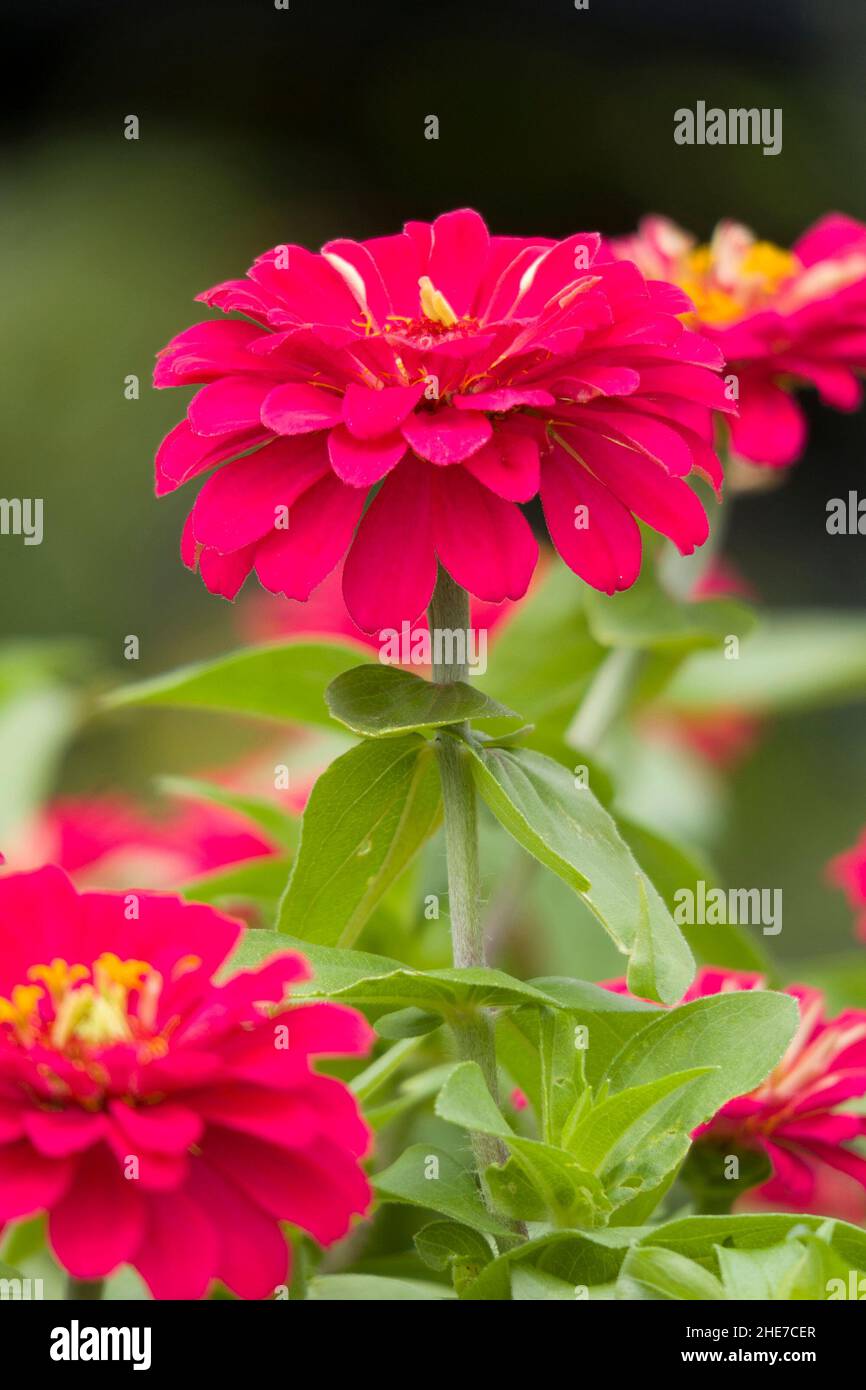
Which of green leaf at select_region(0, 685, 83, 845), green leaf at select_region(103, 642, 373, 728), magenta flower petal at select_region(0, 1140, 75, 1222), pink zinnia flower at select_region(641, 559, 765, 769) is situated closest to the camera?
magenta flower petal at select_region(0, 1140, 75, 1222)

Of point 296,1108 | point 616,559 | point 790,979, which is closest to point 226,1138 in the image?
point 296,1108

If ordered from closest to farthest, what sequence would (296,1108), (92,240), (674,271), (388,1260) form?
(296,1108) → (388,1260) → (674,271) → (92,240)

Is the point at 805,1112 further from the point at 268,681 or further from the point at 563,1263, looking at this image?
the point at 268,681

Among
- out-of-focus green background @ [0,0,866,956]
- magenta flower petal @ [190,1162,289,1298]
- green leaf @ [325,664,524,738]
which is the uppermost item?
out-of-focus green background @ [0,0,866,956]

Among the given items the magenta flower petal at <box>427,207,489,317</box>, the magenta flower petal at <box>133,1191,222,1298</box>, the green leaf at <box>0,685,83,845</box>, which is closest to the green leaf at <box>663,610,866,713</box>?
A: the green leaf at <box>0,685,83,845</box>

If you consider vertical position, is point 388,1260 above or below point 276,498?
below

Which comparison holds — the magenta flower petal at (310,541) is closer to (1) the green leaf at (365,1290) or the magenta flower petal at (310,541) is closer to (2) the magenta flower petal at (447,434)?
(2) the magenta flower petal at (447,434)

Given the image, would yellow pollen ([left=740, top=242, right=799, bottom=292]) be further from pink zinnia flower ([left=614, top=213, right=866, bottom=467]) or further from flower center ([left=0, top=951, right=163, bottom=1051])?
flower center ([left=0, top=951, right=163, bottom=1051])

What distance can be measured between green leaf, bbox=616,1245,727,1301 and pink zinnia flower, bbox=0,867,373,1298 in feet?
0.16

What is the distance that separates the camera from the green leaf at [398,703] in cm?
34

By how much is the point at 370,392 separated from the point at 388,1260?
0.23 metres

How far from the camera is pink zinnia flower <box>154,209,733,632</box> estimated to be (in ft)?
1.06
